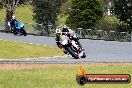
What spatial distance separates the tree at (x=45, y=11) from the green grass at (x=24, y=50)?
55.4ft

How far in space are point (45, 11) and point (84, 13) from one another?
16.0 ft

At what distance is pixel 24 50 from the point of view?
26.9m

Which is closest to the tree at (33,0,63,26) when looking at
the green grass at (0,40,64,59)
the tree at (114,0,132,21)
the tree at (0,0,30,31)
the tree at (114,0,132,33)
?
the tree at (0,0,30,31)

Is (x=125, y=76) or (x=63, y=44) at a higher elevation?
(x=125, y=76)

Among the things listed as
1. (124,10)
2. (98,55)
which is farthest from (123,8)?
(98,55)

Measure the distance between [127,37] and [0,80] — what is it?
30.5 metres

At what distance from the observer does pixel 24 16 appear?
81.0 metres

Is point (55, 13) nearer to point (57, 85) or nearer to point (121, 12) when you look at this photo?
point (121, 12)

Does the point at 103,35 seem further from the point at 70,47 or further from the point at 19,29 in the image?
the point at 70,47

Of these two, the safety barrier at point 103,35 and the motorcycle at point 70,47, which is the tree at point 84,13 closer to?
the safety barrier at point 103,35

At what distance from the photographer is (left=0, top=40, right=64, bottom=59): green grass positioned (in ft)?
80.6

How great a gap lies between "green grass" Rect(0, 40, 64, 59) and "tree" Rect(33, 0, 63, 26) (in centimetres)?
1689

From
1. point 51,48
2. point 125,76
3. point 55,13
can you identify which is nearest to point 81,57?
point 51,48

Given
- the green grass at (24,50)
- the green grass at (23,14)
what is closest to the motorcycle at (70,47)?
the green grass at (24,50)
